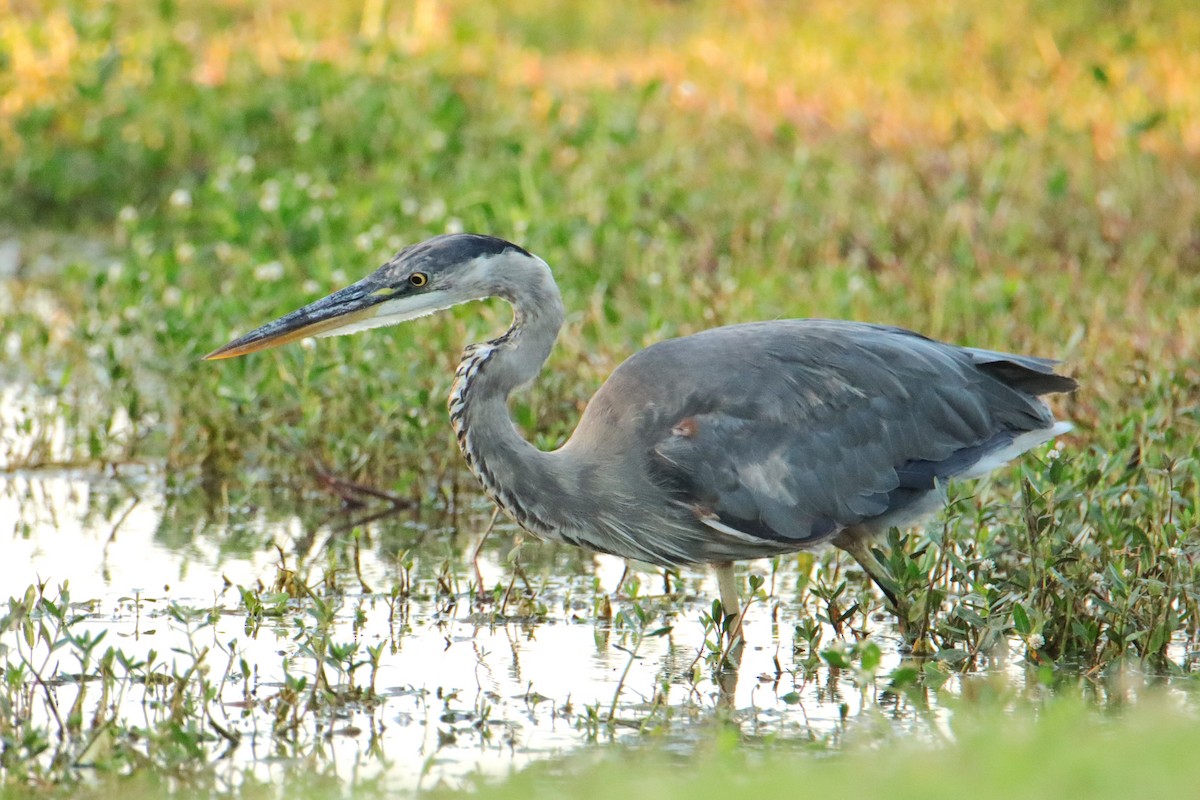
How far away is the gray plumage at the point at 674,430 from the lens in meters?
5.12

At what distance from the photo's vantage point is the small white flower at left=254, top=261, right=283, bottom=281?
315 inches

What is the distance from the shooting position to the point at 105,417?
7.53 m

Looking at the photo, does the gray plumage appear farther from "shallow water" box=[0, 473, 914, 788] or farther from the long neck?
"shallow water" box=[0, 473, 914, 788]

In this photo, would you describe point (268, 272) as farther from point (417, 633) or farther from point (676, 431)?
point (676, 431)

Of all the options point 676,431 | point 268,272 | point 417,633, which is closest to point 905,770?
point 676,431

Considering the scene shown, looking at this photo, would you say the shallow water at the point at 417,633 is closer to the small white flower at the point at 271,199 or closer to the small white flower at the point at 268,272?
the small white flower at the point at 268,272

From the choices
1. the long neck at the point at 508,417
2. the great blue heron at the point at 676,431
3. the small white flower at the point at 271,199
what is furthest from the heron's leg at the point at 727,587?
Result: the small white flower at the point at 271,199

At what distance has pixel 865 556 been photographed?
554cm

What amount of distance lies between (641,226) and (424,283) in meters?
4.40

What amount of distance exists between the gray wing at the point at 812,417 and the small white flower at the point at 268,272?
3063 millimetres

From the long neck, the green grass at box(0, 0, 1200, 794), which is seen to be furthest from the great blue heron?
the green grass at box(0, 0, 1200, 794)

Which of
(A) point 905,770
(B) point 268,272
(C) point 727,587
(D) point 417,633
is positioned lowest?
(A) point 905,770

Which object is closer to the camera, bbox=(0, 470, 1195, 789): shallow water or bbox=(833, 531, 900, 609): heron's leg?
bbox=(0, 470, 1195, 789): shallow water

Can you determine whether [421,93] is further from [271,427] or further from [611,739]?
[611,739]
